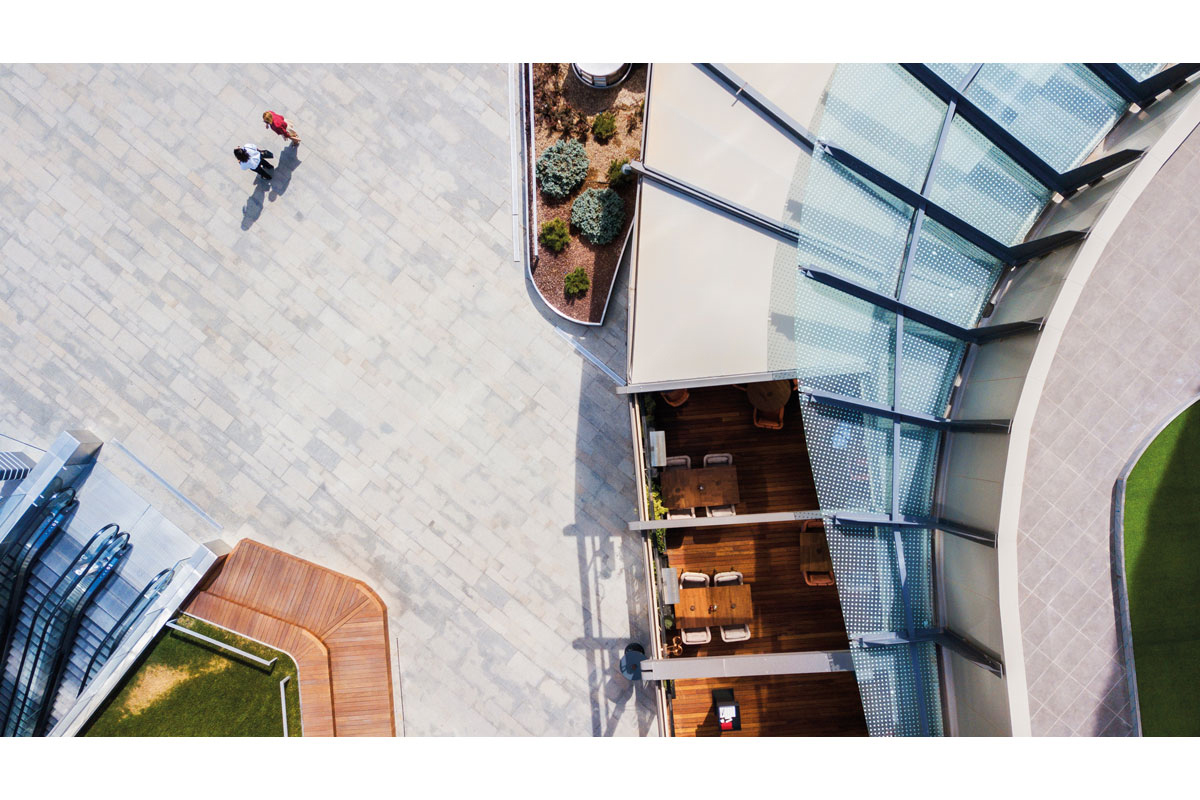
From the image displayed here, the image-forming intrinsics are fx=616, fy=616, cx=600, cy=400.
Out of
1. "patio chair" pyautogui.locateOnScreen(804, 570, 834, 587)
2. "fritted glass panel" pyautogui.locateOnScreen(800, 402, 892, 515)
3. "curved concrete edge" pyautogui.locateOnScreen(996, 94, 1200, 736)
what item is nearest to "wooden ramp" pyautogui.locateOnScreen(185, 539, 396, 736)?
"patio chair" pyautogui.locateOnScreen(804, 570, 834, 587)

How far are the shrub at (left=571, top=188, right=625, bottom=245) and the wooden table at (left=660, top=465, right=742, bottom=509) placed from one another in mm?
6928

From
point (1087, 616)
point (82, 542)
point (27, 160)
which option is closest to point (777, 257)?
point (1087, 616)

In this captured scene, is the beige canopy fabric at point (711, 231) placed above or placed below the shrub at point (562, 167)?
below

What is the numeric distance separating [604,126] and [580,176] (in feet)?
4.88

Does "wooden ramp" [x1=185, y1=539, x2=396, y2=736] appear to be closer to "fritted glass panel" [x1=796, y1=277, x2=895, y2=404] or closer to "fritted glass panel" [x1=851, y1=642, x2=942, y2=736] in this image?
"fritted glass panel" [x1=851, y1=642, x2=942, y2=736]

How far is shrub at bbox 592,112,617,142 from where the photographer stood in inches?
666

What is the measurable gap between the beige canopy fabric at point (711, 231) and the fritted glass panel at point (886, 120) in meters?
1.96

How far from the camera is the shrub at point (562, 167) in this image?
55.7 ft

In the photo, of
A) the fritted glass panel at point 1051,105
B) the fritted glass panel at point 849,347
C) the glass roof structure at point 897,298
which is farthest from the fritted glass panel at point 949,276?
the fritted glass panel at point 1051,105

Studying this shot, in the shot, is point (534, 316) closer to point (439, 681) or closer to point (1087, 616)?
point (439, 681)

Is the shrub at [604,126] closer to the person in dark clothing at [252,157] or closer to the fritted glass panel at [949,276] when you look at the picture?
the fritted glass panel at [949,276]

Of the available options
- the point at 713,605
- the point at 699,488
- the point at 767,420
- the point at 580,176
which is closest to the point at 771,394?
the point at 767,420

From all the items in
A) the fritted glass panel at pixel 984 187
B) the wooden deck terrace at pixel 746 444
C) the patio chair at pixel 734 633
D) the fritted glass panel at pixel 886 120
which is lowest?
the patio chair at pixel 734 633

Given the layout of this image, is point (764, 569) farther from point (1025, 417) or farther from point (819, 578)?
point (1025, 417)
